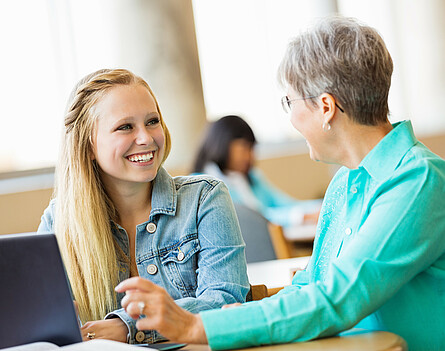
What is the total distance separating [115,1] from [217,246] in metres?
3.93

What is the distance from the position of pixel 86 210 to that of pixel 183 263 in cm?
33

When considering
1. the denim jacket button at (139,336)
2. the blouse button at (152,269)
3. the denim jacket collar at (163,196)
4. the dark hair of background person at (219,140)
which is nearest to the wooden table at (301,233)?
the dark hair of background person at (219,140)

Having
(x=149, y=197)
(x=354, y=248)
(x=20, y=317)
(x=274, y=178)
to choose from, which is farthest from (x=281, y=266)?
(x=274, y=178)

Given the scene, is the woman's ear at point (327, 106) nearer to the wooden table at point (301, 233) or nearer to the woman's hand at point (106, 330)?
the woman's hand at point (106, 330)

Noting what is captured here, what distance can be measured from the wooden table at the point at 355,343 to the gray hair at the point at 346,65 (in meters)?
0.54

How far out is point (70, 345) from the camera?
1309 mm

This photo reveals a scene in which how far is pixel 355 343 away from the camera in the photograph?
49.8 inches

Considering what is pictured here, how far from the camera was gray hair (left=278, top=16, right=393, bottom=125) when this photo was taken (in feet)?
5.16

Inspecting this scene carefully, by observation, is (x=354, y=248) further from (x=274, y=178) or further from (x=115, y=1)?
(x=274, y=178)

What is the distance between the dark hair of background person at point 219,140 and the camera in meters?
4.74

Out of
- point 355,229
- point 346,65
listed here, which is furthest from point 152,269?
point 346,65

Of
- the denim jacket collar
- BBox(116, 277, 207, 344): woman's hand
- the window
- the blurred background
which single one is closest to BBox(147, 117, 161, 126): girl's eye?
the denim jacket collar

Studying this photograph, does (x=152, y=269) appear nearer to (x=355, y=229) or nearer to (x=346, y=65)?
(x=355, y=229)

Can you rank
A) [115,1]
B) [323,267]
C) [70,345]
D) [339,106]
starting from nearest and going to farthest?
[70,345] < [339,106] < [323,267] < [115,1]
